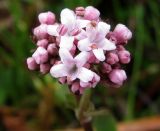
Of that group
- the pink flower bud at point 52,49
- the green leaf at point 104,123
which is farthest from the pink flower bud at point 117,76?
the green leaf at point 104,123

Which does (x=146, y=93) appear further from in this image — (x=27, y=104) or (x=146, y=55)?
(x=27, y=104)

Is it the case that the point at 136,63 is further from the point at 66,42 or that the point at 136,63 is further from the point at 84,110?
the point at 66,42

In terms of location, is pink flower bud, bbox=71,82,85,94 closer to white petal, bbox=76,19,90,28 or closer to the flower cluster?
the flower cluster

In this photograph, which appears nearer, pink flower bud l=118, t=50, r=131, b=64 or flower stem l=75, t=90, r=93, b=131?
pink flower bud l=118, t=50, r=131, b=64

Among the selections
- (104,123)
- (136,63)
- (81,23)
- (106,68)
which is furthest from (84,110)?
(136,63)

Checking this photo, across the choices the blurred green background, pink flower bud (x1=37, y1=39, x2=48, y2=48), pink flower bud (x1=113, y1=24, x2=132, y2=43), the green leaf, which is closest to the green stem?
the blurred green background

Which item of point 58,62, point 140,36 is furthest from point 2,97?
point 58,62

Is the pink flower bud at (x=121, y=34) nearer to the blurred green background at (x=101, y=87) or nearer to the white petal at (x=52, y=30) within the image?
the white petal at (x=52, y=30)
